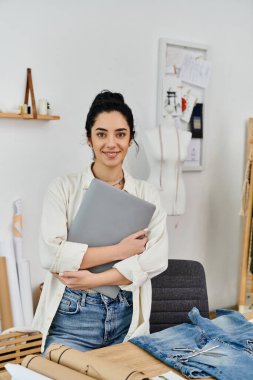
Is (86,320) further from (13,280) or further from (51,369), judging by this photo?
(13,280)

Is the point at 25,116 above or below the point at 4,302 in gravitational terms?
above

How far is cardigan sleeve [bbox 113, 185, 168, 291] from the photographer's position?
1.89 meters

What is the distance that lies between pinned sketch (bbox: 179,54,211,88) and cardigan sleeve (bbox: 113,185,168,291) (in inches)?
70.3

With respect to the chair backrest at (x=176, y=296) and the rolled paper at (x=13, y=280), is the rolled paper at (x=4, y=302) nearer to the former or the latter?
the rolled paper at (x=13, y=280)

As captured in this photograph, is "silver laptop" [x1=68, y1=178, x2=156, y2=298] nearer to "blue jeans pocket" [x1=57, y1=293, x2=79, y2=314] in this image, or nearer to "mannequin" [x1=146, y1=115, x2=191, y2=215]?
"blue jeans pocket" [x1=57, y1=293, x2=79, y2=314]

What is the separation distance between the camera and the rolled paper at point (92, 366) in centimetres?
108

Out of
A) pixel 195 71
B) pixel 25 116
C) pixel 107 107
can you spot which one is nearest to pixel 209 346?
pixel 107 107

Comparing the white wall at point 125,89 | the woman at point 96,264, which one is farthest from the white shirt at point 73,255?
the white wall at point 125,89

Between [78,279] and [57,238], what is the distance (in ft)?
0.58

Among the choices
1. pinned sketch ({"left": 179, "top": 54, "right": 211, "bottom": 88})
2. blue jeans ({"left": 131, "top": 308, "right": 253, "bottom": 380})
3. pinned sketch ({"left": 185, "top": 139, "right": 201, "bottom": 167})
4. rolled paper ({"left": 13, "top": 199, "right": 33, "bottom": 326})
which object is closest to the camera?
blue jeans ({"left": 131, "top": 308, "right": 253, "bottom": 380})

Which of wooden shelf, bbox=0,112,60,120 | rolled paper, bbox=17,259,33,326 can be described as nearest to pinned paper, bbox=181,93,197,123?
wooden shelf, bbox=0,112,60,120

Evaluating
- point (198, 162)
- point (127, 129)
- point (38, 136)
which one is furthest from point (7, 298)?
point (198, 162)

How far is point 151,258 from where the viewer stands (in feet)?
6.41

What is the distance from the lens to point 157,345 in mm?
1542
